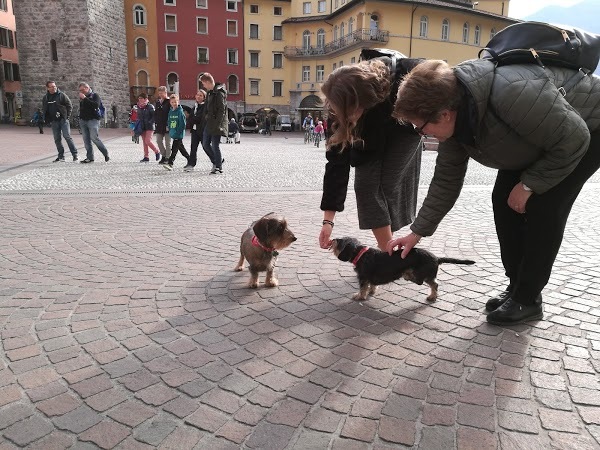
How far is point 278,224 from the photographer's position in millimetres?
3732

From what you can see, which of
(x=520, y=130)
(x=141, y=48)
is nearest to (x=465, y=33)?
(x=141, y=48)

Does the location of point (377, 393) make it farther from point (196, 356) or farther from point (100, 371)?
point (100, 371)

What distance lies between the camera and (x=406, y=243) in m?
3.29

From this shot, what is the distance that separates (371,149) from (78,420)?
2.45 metres

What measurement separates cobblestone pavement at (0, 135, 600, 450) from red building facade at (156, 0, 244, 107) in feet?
166

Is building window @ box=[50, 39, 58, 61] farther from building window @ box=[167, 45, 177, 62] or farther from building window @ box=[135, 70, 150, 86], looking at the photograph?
building window @ box=[167, 45, 177, 62]

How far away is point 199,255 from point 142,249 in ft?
2.32

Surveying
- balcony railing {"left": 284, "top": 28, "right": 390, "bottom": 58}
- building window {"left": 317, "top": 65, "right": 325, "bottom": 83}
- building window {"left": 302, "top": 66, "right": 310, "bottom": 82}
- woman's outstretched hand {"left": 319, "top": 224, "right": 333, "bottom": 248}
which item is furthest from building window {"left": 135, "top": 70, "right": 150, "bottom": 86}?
woman's outstretched hand {"left": 319, "top": 224, "right": 333, "bottom": 248}

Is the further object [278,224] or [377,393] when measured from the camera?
[278,224]

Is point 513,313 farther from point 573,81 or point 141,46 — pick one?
point 141,46

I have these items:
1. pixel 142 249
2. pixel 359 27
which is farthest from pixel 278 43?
pixel 142 249

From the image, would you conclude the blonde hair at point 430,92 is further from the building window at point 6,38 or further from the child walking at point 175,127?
the building window at point 6,38

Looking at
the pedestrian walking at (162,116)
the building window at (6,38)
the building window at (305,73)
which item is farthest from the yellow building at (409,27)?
the building window at (6,38)

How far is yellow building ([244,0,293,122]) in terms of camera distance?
180 ft
